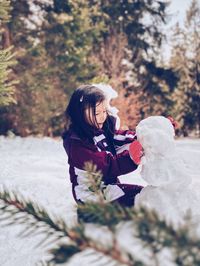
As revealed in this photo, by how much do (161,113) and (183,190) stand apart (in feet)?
56.2

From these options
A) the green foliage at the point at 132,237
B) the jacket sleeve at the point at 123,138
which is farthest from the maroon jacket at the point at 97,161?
the green foliage at the point at 132,237

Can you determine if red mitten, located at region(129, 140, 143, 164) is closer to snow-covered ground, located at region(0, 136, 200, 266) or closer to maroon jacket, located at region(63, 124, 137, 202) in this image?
maroon jacket, located at region(63, 124, 137, 202)

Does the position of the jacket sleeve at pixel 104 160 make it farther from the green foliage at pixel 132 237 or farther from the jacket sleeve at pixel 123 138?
the green foliage at pixel 132 237

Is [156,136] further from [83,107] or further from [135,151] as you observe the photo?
[83,107]

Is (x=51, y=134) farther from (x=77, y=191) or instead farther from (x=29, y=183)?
(x=77, y=191)

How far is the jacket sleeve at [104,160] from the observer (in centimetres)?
265

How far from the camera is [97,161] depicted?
2.70 metres

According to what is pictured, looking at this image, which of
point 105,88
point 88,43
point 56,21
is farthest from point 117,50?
point 105,88

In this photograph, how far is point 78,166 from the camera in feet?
9.18

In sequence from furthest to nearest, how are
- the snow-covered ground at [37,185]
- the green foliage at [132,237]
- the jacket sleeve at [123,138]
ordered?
1. the jacket sleeve at [123,138]
2. the snow-covered ground at [37,185]
3. the green foliage at [132,237]

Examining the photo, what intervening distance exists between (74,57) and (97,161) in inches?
464

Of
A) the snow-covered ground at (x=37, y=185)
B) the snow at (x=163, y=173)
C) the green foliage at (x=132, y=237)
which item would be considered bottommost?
the snow-covered ground at (x=37, y=185)

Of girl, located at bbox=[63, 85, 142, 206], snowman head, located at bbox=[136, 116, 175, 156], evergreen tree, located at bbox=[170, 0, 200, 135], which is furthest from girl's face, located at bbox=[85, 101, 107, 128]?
evergreen tree, located at bbox=[170, 0, 200, 135]

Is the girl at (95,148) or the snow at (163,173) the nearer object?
the snow at (163,173)
